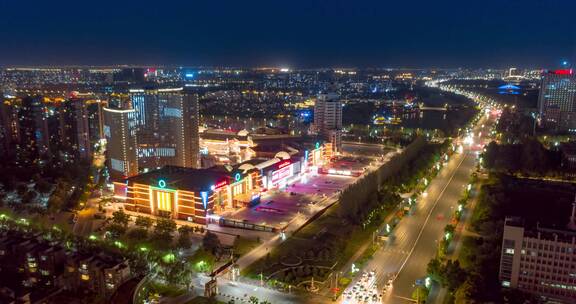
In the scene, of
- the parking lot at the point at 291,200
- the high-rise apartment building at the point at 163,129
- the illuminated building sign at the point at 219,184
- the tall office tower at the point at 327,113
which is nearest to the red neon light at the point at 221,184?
the illuminated building sign at the point at 219,184

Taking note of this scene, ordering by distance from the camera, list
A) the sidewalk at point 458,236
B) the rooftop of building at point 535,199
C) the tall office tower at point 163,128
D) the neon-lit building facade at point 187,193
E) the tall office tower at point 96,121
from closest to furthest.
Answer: the sidewalk at point 458,236
the rooftop of building at point 535,199
the neon-lit building facade at point 187,193
the tall office tower at point 163,128
the tall office tower at point 96,121

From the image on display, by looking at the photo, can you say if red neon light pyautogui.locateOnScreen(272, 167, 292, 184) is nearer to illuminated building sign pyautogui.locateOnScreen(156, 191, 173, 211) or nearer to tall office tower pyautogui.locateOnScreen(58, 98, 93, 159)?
illuminated building sign pyautogui.locateOnScreen(156, 191, 173, 211)

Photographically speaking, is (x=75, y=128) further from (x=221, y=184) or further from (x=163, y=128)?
(x=221, y=184)

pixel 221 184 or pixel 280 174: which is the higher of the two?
pixel 221 184

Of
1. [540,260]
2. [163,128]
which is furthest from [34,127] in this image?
[540,260]

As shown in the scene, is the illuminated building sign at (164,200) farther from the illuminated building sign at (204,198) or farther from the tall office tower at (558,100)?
the tall office tower at (558,100)

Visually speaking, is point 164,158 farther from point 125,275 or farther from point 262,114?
point 262,114
